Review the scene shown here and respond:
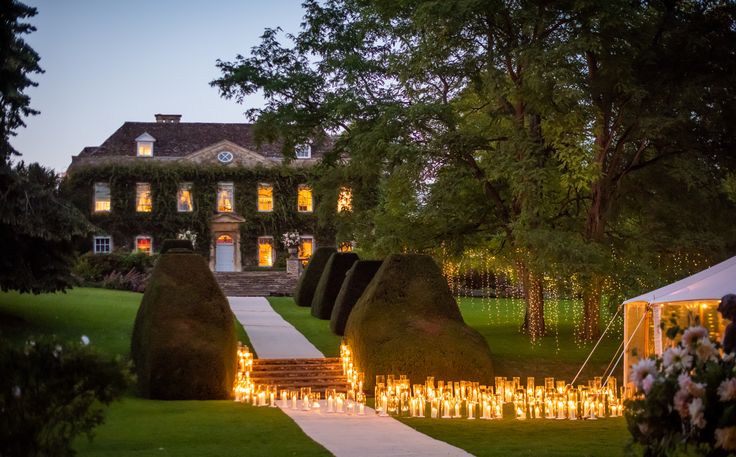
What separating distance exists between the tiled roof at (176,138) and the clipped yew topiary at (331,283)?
79.3 feet

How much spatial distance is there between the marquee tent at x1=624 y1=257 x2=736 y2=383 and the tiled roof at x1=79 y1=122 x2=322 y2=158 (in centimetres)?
3715

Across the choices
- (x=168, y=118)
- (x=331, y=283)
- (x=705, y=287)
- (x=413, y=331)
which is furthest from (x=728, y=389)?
(x=168, y=118)

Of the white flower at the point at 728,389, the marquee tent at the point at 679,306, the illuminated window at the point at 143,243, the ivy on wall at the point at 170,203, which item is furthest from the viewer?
the illuminated window at the point at 143,243

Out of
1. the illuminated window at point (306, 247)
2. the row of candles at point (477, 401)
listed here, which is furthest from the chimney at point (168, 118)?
the row of candles at point (477, 401)

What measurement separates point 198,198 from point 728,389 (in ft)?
161

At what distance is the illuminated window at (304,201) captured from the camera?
5500 cm

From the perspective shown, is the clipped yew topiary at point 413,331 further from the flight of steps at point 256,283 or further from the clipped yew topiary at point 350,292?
the flight of steps at point 256,283

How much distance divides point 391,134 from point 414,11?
3.13 meters

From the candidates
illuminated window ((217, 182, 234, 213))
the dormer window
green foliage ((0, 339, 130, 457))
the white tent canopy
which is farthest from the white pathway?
the dormer window

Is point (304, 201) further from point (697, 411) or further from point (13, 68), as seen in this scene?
point (697, 411)

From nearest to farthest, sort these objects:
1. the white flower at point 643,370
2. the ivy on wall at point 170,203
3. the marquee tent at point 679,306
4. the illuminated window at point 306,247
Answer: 1. the white flower at point 643,370
2. the marquee tent at point 679,306
3. the ivy on wall at point 170,203
4. the illuminated window at point 306,247

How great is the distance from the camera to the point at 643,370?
612cm

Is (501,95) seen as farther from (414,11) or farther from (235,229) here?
(235,229)

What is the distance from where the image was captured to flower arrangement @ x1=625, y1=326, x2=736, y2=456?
19.0 feet
